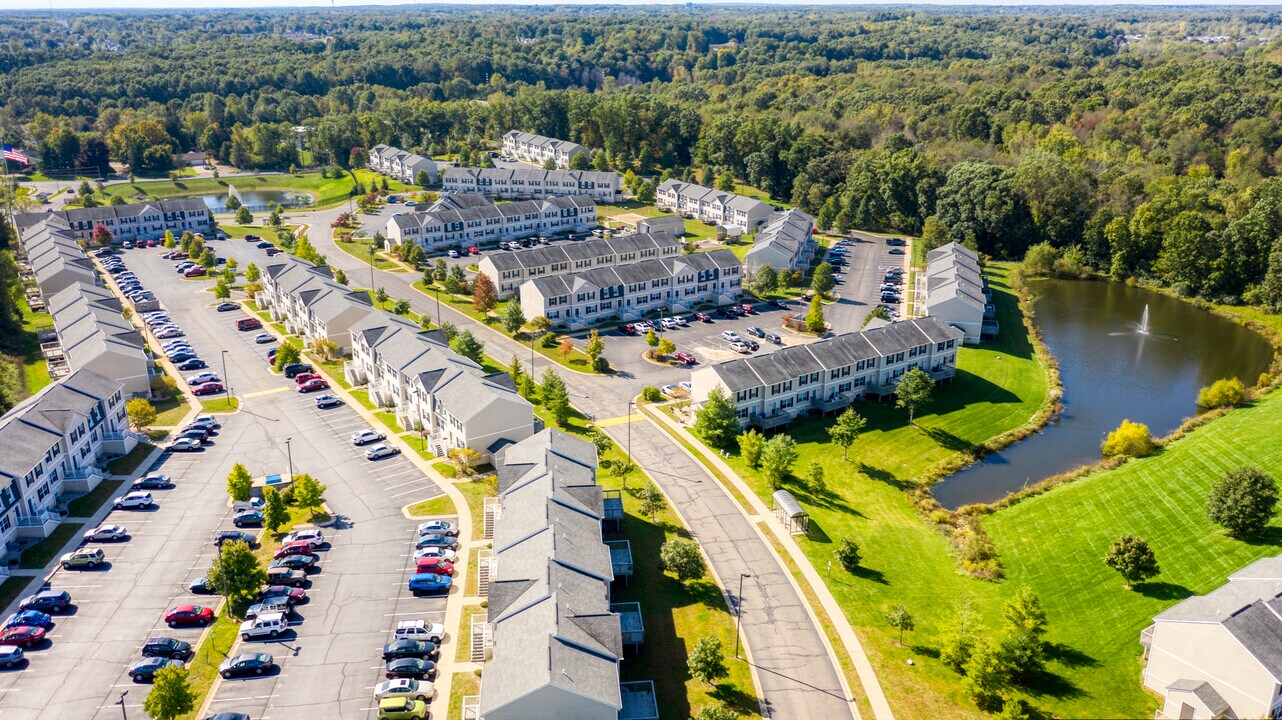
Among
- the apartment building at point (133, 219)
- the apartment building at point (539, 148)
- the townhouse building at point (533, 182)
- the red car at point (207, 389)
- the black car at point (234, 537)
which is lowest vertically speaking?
the black car at point (234, 537)

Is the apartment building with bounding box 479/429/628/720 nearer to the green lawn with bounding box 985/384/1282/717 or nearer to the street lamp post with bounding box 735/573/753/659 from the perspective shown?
the street lamp post with bounding box 735/573/753/659

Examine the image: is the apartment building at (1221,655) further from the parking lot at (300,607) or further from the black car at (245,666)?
the black car at (245,666)

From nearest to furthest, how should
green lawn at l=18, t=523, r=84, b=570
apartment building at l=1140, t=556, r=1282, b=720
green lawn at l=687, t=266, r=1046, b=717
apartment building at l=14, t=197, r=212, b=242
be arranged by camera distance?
apartment building at l=1140, t=556, r=1282, b=720 < green lawn at l=687, t=266, r=1046, b=717 < green lawn at l=18, t=523, r=84, b=570 < apartment building at l=14, t=197, r=212, b=242

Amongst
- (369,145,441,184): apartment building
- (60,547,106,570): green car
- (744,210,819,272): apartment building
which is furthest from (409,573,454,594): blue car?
(369,145,441,184): apartment building

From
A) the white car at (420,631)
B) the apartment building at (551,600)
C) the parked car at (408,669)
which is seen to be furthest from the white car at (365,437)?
the parked car at (408,669)

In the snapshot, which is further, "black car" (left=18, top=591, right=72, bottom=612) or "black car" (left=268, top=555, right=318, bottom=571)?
"black car" (left=268, top=555, right=318, bottom=571)

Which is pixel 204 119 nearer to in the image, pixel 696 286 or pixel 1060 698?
pixel 696 286

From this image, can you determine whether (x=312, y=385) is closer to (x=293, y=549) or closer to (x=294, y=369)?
(x=294, y=369)
